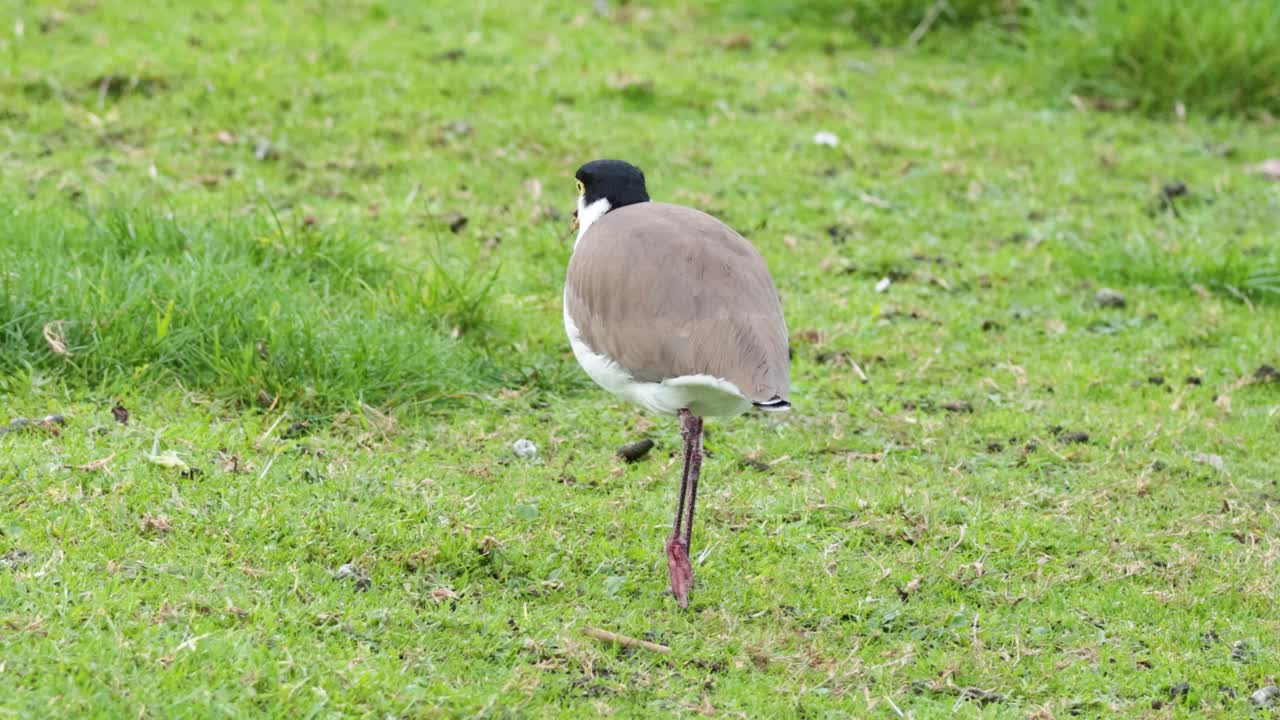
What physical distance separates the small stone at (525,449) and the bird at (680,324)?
82 centimetres

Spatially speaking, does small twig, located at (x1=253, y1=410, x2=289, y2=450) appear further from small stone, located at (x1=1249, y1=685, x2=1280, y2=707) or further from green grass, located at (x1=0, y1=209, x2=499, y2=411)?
small stone, located at (x1=1249, y1=685, x2=1280, y2=707)

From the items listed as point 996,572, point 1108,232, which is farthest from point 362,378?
point 1108,232

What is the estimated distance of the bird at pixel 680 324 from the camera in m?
4.40

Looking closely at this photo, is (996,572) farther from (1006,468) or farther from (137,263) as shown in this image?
(137,263)

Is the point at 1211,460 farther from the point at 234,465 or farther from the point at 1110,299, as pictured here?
the point at 234,465

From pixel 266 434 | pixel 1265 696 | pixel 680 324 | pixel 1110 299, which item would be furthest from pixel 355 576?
pixel 1110 299

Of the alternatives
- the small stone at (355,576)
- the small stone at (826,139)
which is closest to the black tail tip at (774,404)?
the small stone at (355,576)

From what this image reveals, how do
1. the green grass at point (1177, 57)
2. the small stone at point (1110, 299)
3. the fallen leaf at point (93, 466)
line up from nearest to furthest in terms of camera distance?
the fallen leaf at point (93, 466)
the small stone at point (1110, 299)
the green grass at point (1177, 57)

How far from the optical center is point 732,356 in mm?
4383

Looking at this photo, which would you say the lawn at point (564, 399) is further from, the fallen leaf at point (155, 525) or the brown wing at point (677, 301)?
the brown wing at point (677, 301)

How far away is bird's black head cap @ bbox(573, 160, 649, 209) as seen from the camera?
5359 millimetres

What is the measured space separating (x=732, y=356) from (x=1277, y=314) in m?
4.40

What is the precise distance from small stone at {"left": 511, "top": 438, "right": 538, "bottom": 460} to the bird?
821 mm

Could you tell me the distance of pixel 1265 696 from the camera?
4.35m
